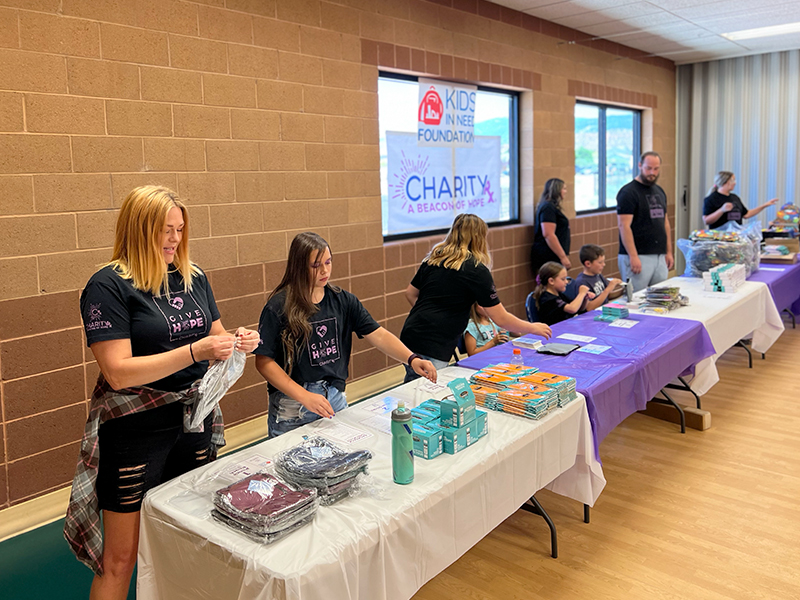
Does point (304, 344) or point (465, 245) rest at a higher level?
point (465, 245)

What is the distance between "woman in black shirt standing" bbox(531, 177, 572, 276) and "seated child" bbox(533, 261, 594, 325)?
1.88 meters

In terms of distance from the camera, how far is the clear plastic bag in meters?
1.55

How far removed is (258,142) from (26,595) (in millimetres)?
2486

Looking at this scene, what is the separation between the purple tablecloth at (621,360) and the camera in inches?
106

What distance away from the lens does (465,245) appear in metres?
3.06

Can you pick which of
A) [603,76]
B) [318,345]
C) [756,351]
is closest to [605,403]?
[318,345]

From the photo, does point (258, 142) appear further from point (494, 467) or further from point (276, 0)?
point (494, 467)

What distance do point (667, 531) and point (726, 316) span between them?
174 centimetres

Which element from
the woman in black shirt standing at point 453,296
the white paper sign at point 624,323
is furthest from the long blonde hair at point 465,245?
the white paper sign at point 624,323

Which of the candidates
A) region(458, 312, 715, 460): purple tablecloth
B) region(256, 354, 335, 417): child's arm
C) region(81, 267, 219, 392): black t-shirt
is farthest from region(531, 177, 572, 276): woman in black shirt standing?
region(81, 267, 219, 392): black t-shirt

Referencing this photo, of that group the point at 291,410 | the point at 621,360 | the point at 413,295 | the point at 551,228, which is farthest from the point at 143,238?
the point at 551,228

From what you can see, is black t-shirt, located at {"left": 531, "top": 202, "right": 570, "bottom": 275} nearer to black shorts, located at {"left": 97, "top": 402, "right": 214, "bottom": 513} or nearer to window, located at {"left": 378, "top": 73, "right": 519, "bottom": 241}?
window, located at {"left": 378, "top": 73, "right": 519, "bottom": 241}

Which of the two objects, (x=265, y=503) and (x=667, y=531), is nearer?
(x=265, y=503)

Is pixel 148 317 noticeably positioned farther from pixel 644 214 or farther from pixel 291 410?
pixel 644 214
